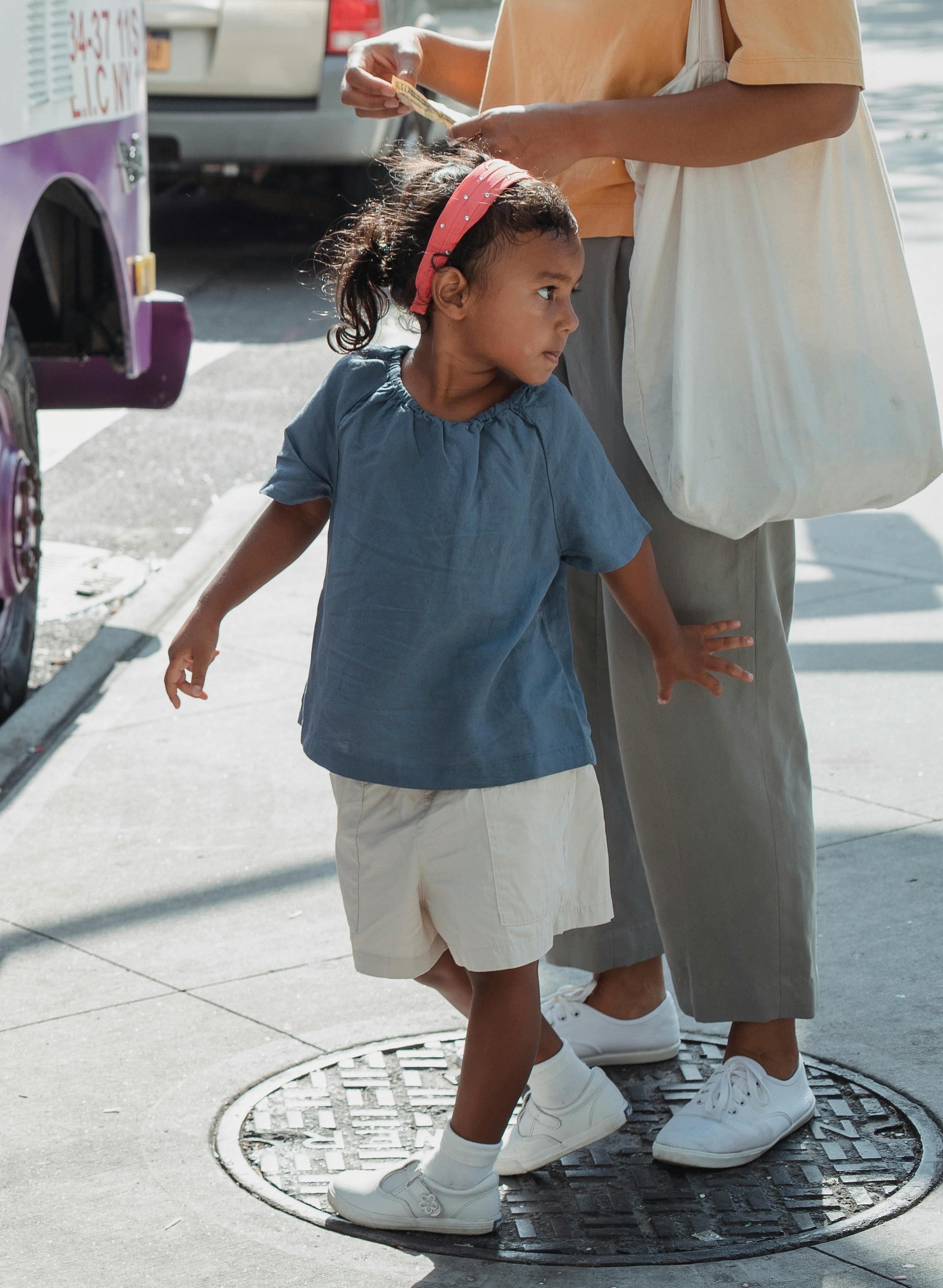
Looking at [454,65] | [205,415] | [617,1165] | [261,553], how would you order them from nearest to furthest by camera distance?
[261,553] → [617,1165] → [454,65] → [205,415]

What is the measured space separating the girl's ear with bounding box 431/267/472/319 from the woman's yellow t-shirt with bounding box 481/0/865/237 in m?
0.36

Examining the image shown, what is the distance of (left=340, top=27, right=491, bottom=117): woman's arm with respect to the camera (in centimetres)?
271

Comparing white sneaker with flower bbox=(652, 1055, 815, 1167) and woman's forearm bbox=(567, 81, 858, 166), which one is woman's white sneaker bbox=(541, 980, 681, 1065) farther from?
woman's forearm bbox=(567, 81, 858, 166)

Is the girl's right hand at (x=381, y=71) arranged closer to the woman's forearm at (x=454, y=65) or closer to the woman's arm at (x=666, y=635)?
the woman's forearm at (x=454, y=65)

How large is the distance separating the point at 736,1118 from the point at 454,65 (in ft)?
5.75

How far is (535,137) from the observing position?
2.44 meters

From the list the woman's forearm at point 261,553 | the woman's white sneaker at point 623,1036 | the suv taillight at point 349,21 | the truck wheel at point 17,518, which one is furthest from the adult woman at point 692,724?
the suv taillight at point 349,21

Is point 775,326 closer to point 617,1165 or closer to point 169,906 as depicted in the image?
point 617,1165

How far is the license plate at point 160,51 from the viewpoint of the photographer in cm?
969

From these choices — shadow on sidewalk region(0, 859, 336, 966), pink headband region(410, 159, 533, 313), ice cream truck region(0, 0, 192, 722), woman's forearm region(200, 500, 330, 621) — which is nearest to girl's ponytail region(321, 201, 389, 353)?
pink headband region(410, 159, 533, 313)

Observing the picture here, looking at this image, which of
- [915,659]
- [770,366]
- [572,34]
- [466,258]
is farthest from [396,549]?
[915,659]

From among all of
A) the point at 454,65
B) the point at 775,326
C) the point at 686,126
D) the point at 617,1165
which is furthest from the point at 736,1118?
the point at 454,65

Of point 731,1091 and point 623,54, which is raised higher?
point 623,54

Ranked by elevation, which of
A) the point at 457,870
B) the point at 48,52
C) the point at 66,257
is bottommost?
the point at 66,257
